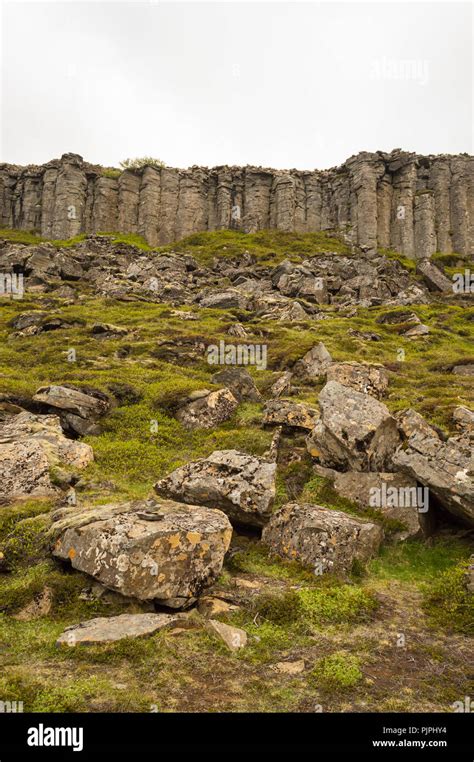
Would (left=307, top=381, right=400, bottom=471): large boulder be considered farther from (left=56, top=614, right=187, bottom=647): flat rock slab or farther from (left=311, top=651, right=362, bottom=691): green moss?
(left=56, top=614, right=187, bottom=647): flat rock slab

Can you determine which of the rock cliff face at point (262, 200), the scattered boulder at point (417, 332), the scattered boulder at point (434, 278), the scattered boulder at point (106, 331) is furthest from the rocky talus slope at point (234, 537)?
the rock cliff face at point (262, 200)

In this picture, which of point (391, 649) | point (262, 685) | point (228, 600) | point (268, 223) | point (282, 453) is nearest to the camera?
point (262, 685)

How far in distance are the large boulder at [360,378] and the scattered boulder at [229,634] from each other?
17.1 meters

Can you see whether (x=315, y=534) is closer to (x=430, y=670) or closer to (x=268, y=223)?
(x=430, y=670)

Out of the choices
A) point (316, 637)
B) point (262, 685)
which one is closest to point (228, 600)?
point (316, 637)

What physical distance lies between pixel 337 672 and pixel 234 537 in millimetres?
5877

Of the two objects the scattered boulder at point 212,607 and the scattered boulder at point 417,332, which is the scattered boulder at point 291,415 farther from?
the scattered boulder at point 417,332

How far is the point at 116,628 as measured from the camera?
340 inches

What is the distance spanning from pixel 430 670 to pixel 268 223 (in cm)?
11063

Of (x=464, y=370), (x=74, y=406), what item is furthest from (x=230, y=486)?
(x=464, y=370)

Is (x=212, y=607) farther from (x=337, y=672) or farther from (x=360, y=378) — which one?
(x=360, y=378)

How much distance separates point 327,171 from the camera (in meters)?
113

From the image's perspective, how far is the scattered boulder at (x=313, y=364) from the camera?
96.0 feet
